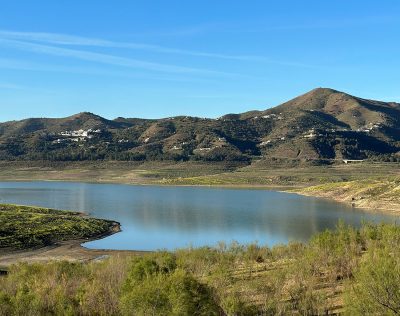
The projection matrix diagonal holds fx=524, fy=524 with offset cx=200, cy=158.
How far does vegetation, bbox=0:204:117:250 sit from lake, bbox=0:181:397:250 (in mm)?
3650

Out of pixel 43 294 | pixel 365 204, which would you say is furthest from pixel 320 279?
pixel 365 204

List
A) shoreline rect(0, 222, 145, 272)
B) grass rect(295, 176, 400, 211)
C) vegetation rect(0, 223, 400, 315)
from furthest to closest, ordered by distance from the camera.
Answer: grass rect(295, 176, 400, 211), shoreline rect(0, 222, 145, 272), vegetation rect(0, 223, 400, 315)

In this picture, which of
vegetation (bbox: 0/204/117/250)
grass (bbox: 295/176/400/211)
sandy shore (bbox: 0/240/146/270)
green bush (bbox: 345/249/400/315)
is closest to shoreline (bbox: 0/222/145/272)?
sandy shore (bbox: 0/240/146/270)

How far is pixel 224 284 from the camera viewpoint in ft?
105

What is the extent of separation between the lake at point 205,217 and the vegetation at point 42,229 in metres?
3.65

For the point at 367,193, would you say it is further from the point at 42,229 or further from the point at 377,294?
the point at 377,294

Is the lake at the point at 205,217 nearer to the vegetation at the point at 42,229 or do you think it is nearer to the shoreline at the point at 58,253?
the shoreline at the point at 58,253

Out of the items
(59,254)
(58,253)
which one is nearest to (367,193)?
(58,253)

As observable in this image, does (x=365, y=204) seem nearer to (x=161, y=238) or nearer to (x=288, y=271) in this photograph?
(x=161, y=238)

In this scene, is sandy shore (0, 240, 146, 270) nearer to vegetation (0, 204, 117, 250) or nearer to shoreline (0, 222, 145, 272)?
shoreline (0, 222, 145, 272)

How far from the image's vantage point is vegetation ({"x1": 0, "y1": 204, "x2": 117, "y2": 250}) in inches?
2640

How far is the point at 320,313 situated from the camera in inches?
1160

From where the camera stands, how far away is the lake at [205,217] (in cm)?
7462

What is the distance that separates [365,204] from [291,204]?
680 inches
